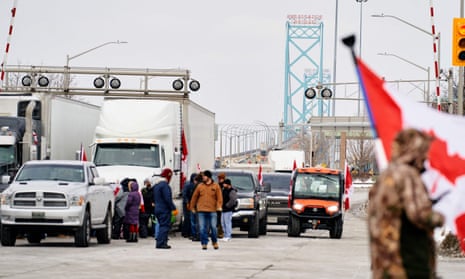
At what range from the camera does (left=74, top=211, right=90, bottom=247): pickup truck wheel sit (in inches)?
1133

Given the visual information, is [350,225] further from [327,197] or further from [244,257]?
[244,257]

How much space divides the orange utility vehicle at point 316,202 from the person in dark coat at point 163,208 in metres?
10.8

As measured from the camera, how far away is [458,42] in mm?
28969

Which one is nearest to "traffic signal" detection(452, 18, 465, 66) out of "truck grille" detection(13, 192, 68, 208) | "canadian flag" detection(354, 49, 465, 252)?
"truck grille" detection(13, 192, 68, 208)

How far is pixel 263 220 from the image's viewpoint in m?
39.8

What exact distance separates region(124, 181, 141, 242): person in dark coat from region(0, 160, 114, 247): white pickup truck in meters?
2.96

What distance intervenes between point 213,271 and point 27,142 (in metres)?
12.4

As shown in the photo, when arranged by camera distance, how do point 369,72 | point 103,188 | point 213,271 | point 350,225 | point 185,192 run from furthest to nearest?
point 350,225 → point 185,192 → point 103,188 → point 213,271 → point 369,72

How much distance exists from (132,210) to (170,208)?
125 inches

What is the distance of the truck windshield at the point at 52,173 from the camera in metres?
29.5

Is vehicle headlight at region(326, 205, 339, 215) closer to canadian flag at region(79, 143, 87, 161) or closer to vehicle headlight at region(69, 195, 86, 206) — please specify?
canadian flag at region(79, 143, 87, 161)

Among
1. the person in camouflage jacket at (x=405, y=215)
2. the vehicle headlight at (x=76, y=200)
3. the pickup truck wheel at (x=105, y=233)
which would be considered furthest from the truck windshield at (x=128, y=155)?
the person in camouflage jacket at (x=405, y=215)

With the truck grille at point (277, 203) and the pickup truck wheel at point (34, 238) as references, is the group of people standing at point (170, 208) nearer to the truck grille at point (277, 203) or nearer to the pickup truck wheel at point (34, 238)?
the pickup truck wheel at point (34, 238)

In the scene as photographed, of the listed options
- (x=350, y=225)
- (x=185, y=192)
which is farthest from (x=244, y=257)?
(x=350, y=225)
